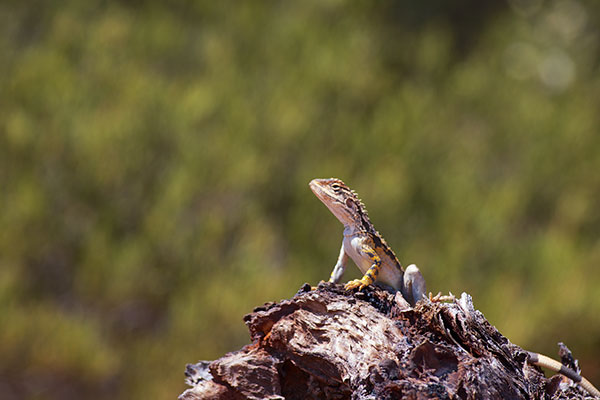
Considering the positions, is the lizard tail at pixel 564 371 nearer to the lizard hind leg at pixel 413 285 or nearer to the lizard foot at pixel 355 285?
the lizard hind leg at pixel 413 285

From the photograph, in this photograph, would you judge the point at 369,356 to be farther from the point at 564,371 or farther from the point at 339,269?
the point at 564,371

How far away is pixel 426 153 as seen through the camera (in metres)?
9.98

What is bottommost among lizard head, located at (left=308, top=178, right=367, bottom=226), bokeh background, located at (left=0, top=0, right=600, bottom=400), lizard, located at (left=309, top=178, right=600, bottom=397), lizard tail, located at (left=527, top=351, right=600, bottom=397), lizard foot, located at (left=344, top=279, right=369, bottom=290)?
lizard tail, located at (left=527, top=351, right=600, bottom=397)

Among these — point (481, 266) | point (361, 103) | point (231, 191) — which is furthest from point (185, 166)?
point (481, 266)

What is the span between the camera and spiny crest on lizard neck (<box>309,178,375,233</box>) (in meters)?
3.31

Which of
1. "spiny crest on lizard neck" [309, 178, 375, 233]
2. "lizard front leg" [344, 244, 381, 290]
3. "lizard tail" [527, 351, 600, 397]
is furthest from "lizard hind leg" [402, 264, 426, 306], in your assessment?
"lizard tail" [527, 351, 600, 397]

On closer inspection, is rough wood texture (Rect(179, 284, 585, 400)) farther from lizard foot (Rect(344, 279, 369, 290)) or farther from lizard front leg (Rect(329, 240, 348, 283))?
lizard front leg (Rect(329, 240, 348, 283))

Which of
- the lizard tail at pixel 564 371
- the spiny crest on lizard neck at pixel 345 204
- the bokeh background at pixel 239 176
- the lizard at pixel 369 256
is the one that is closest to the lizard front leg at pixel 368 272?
the lizard at pixel 369 256

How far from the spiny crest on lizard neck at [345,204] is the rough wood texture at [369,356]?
0.50m

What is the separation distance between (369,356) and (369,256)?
0.66 m

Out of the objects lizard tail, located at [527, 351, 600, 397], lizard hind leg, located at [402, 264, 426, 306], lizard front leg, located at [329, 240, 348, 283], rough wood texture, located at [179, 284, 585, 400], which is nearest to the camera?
rough wood texture, located at [179, 284, 585, 400]

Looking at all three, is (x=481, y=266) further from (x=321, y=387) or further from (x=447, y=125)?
(x=321, y=387)

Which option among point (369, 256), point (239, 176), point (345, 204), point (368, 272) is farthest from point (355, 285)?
point (239, 176)

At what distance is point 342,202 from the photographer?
331 cm
